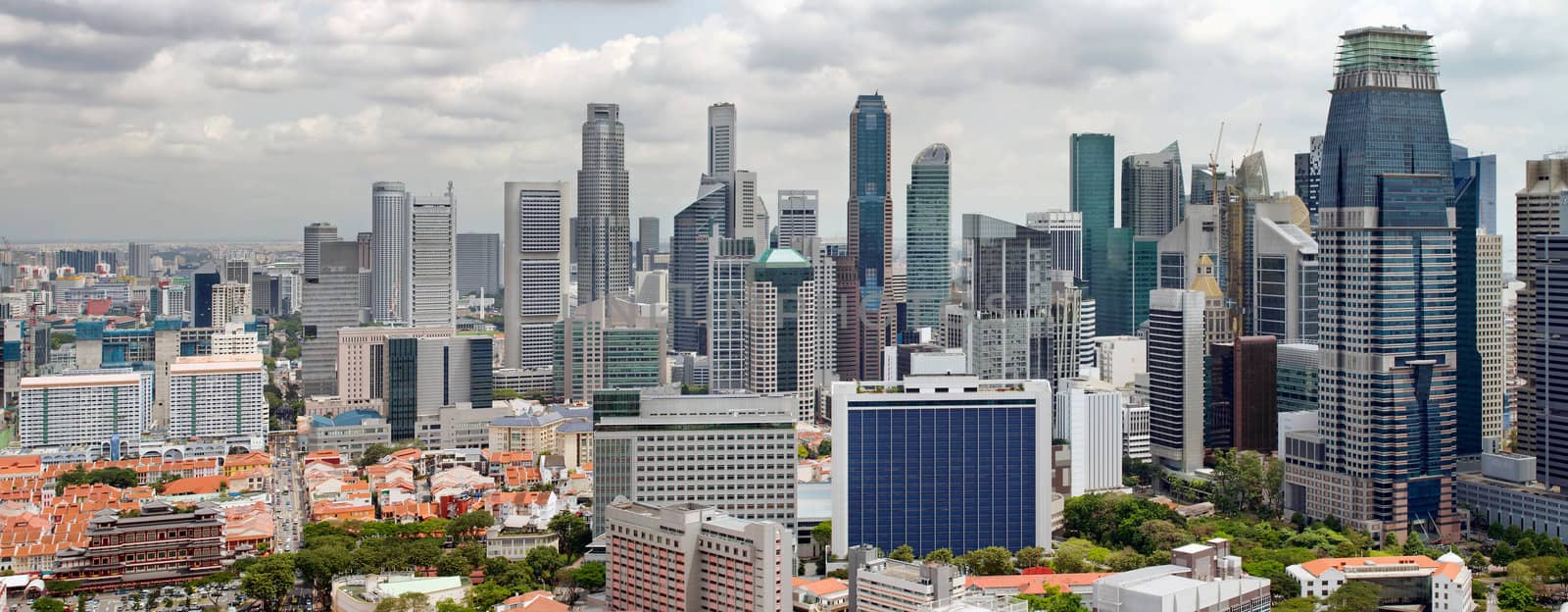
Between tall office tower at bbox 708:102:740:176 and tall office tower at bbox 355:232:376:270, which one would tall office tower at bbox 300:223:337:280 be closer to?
tall office tower at bbox 355:232:376:270

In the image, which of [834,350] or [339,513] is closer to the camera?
[339,513]

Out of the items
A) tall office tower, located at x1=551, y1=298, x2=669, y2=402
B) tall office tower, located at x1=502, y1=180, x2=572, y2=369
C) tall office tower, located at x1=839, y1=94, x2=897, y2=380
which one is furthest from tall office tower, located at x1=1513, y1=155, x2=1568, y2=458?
tall office tower, located at x1=502, y1=180, x2=572, y2=369

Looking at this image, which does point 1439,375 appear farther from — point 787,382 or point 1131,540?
point 787,382

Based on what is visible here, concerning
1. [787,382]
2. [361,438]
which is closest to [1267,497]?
[787,382]

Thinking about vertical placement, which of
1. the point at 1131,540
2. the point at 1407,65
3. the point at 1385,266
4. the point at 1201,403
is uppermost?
the point at 1407,65

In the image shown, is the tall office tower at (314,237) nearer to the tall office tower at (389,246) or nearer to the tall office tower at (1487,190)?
the tall office tower at (389,246)

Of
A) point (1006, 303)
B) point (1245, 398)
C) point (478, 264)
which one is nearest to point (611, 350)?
point (1006, 303)
